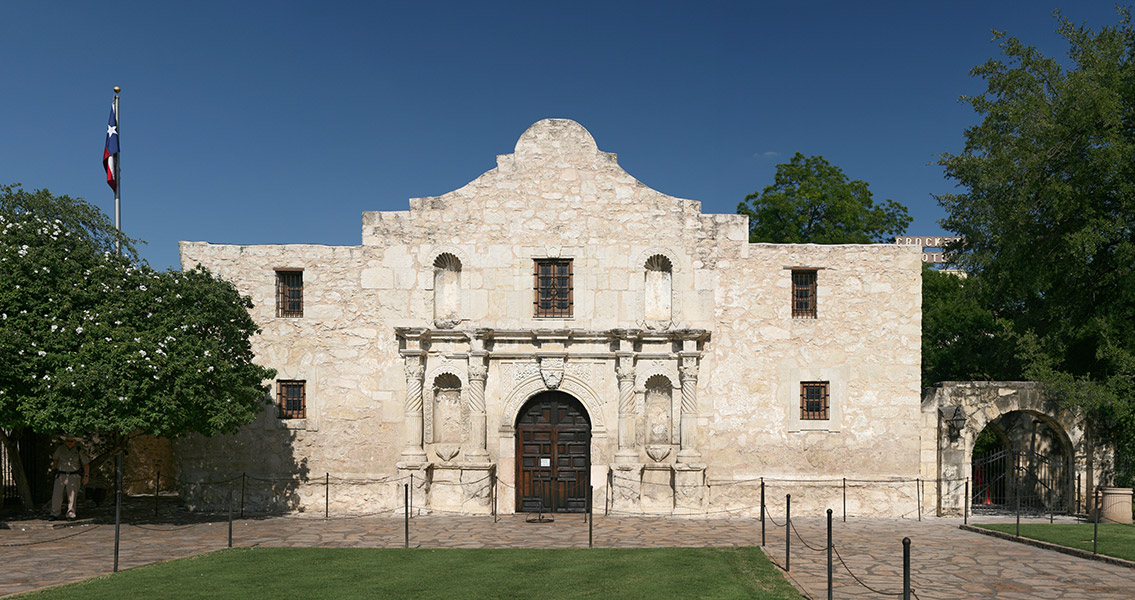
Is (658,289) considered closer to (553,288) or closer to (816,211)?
(553,288)

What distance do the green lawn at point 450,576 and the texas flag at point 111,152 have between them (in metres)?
11.1

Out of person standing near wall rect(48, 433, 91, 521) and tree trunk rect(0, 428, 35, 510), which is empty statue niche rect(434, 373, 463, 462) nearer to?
person standing near wall rect(48, 433, 91, 521)

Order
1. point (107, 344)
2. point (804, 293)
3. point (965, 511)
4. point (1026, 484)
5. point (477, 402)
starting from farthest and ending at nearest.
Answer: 1. point (1026, 484)
2. point (804, 293)
3. point (477, 402)
4. point (965, 511)
5. point (107, 344)

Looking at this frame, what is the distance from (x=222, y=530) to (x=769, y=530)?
11.1m

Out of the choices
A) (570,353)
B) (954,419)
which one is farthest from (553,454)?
(954,419)

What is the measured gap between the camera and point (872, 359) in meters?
18.5

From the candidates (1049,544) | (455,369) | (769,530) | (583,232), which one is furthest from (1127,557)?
(455,369)

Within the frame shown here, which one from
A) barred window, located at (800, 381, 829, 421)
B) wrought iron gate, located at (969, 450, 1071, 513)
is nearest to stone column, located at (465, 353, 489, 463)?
barred window, located at (800, 381, 829, 421)

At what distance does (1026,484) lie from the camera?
22672mm

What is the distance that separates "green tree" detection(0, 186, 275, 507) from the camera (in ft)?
47.3

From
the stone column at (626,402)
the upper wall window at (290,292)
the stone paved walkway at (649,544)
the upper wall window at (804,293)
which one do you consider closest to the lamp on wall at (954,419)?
the stone paved walkway at (649,544)

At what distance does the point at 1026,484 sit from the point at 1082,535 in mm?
8521

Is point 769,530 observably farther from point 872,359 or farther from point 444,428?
point 444,428

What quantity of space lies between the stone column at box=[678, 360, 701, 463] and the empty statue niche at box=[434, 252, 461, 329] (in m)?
5.67
